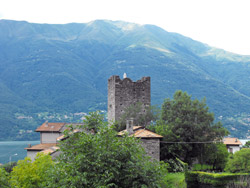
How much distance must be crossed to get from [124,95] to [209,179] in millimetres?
24828

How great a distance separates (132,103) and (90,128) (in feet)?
87.4

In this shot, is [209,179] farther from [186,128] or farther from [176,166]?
[186,128]

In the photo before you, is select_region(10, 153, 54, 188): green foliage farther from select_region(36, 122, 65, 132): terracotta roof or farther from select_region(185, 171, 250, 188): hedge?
select_region(36, 122, 65, 132): terracotta roof

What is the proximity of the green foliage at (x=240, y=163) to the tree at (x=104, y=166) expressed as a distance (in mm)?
29413

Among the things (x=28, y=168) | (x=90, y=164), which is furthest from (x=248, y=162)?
(x=90, y=164)

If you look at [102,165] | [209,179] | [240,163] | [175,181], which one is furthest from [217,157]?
[102,165]

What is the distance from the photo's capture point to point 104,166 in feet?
78.9

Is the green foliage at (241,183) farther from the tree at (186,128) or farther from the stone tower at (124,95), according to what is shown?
the stone tower at (124,95)

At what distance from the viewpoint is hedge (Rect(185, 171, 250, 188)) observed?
31770 millimetres

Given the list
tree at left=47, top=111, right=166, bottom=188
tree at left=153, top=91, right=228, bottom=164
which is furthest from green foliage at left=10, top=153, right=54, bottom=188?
tree at left=153, top=91, right=228, bottom=164

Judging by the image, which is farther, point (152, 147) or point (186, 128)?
point (186, 128)

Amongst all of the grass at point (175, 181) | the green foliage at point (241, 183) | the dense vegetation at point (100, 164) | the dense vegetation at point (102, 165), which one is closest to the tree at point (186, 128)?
the grass at point (175, 181)

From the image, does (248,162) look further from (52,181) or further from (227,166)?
(52,181)

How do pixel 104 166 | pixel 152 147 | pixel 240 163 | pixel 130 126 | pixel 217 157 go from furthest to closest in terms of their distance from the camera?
pixel 217 157 < pixel 240 163 < pixel 130 126 < pixel 152 147 < pixel 104 166
